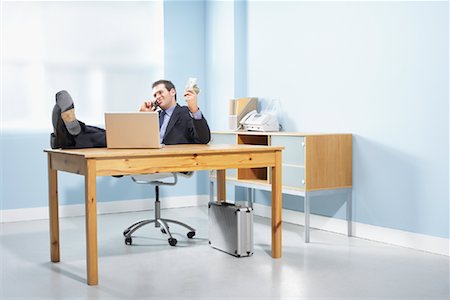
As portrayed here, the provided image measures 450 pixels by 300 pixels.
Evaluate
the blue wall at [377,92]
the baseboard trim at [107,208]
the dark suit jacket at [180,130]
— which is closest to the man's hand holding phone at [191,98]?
the dark suit jacket at [180,130]

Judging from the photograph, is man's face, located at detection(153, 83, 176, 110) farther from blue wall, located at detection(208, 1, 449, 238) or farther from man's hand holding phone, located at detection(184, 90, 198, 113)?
blue wall, located at detection(208, 1, 449, 238)

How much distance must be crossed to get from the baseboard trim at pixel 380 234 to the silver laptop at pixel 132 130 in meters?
1.75

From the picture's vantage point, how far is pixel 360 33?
16.6 feet

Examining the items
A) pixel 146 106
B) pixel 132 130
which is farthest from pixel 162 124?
pixel 132 130

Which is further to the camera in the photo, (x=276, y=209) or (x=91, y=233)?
(x=276, y=209)

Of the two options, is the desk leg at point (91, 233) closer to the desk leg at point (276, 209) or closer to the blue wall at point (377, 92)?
the desk leg at point (276, 209)

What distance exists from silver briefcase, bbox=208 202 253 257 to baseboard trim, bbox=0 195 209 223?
219 cm

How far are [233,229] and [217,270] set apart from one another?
1.51 ft

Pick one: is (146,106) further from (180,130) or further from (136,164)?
(136,164)

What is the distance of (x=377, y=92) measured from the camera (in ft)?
16.1

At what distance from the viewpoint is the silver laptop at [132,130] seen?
3.95m

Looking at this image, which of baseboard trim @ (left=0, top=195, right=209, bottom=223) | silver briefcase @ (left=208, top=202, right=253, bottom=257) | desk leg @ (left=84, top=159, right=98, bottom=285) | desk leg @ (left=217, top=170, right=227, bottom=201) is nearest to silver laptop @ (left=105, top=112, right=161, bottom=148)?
desk leg @ (left=84, top=159, right=98, bottom=285)

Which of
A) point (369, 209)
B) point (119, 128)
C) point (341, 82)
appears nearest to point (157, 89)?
point (119, 128)

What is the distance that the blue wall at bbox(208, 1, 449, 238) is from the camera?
175 inches
